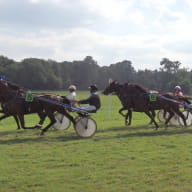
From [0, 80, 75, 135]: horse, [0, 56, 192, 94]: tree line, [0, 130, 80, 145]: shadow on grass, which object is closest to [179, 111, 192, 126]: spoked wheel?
[0, 130, 80, 145]: shadow on grass

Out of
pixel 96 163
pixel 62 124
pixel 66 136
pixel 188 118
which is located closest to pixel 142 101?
pixel 188 118

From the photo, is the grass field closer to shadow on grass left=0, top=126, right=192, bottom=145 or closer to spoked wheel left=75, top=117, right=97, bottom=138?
shadow on grass left=0, top=126, right=192, bottom=145

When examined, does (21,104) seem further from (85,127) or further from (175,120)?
(175,120)

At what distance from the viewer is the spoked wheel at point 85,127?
11.1 metres

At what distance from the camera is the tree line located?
254 feet

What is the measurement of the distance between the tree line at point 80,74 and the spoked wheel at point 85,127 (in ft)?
207

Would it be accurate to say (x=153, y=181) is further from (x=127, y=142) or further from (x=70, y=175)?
(x=127, y=142)

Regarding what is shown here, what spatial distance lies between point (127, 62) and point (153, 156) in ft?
352

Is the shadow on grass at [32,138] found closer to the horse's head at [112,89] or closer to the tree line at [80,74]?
the horse's head at [112,89]

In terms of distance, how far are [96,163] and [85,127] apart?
388 cm

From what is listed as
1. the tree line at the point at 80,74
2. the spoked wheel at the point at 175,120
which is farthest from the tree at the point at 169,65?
the spoked wheel at the point at 175,120

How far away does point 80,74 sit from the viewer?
96.7 metres

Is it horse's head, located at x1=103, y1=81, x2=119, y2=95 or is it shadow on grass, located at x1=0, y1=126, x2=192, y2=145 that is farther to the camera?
horse's head, located at x1=103, y1=81, x2=119, y2=95

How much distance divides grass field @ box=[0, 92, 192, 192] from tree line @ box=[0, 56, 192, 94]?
6395 centimetres
